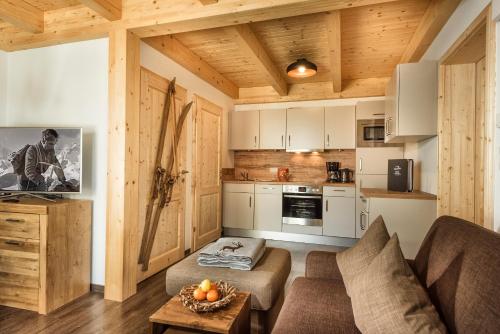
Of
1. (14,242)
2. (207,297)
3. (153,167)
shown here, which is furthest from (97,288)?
(207,297)

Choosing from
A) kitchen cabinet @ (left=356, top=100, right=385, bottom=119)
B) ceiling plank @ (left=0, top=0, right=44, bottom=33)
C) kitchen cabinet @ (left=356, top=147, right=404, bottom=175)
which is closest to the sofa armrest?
kitchen cabinet @ (left=356, top=147, right=404, bottom=175)

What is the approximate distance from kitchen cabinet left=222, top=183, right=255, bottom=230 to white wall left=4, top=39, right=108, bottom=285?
2386 mm

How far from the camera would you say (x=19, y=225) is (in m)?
2.34

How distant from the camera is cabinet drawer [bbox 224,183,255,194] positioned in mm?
4766

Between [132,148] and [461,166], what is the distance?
2947 millimetres

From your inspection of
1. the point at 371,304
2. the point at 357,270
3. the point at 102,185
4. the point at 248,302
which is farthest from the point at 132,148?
the point at 371,304

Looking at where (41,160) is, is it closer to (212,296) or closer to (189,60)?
(189,60)

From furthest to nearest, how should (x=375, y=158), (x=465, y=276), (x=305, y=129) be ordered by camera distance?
(x=305, y=129) < (x=375, y=158) < (x=465, y=276)

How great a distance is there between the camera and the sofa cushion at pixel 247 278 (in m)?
1.78

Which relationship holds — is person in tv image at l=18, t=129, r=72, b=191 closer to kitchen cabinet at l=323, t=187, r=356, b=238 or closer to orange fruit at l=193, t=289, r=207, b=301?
orange fruit at l=193, t=289, r=207, b=301

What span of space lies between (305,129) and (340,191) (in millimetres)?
1165

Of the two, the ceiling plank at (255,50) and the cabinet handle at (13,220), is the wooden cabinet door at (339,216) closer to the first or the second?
the ceiling plank at (255,50)

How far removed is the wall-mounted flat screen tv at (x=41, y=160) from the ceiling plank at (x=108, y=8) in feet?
3.27

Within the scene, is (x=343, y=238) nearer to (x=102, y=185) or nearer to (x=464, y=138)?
(x=464, y=138)
